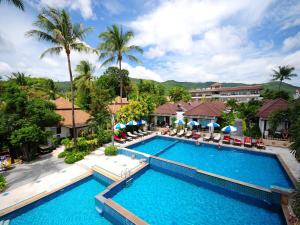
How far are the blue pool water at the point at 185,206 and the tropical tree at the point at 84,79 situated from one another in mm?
15707

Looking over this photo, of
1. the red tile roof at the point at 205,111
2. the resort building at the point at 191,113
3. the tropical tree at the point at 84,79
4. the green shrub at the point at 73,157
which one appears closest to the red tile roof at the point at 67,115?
the tropical tree at the point at 84,79

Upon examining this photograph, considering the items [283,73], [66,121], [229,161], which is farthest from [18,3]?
[283,73]

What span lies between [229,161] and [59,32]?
1951 centimetres

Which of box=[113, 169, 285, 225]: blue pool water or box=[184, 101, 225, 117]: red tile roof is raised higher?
box=[184, 101, 225, 117]: red tile roof

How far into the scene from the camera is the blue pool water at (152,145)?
1768 cm

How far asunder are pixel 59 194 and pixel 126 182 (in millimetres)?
4303

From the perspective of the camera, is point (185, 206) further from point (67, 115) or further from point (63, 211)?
point (67, 115)

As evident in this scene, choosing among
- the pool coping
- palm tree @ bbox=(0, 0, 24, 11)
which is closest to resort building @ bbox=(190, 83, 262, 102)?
the pool coping

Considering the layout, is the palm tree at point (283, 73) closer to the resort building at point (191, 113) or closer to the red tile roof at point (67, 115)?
the resort building at point (191, 113)

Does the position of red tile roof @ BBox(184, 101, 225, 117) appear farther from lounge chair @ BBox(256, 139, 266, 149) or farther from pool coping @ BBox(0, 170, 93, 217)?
pool coping @ BBox(0, 170, 93, 217)

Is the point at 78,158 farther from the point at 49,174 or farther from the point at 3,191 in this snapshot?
the point at 3,191

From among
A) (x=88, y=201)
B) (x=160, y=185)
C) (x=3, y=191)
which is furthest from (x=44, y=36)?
(x=160, y=185)

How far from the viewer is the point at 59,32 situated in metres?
12.0

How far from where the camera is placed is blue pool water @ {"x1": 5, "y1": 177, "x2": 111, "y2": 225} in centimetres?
745
